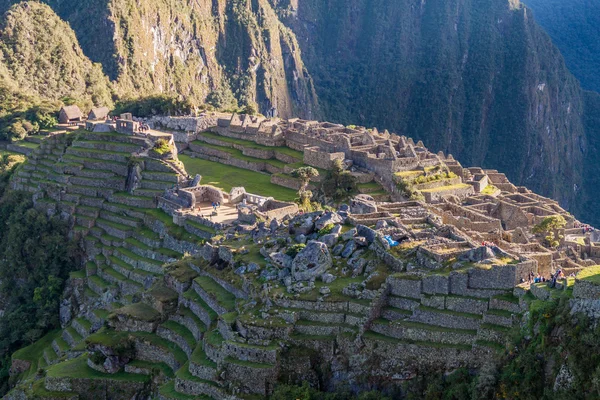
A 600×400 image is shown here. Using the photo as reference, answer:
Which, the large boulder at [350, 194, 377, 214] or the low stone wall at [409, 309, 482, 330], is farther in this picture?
the large boulder at [350, 194, 377, 214]

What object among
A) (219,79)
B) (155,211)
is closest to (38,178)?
(155,211)

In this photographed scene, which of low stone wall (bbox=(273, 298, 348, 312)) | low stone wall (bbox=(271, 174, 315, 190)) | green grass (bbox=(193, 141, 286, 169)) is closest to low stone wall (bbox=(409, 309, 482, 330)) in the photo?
low stone wall (bbox=(273, 298, 348, 312))

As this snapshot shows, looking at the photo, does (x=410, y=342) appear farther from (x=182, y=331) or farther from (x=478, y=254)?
(x=182, y=331)

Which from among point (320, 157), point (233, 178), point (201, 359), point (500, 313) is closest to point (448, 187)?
point (320, 157)

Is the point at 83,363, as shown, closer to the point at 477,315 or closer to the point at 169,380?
the point at 169,380

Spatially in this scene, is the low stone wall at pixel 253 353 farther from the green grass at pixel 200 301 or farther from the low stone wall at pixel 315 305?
the green grass at pixel 200 301

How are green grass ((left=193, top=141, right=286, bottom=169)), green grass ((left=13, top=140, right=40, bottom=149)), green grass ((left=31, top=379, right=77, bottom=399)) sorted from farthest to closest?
green grass ((left=13, top=140, right=40, bottom=149)) → green grass ((left=193, top=141, right=286, bottom=169)) → green grass ((left=31, top=379, right=77, bottom=399))

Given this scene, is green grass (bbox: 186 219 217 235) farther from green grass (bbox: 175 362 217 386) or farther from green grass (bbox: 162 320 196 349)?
green grass (bbox: 175 362 217 386)

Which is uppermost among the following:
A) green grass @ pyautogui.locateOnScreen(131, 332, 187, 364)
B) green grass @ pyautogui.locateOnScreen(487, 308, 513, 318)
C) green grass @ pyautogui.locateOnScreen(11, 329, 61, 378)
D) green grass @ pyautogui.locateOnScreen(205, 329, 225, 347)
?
green grass @ pyautogui.locateOnScreen(487, 308, 513, 318)
